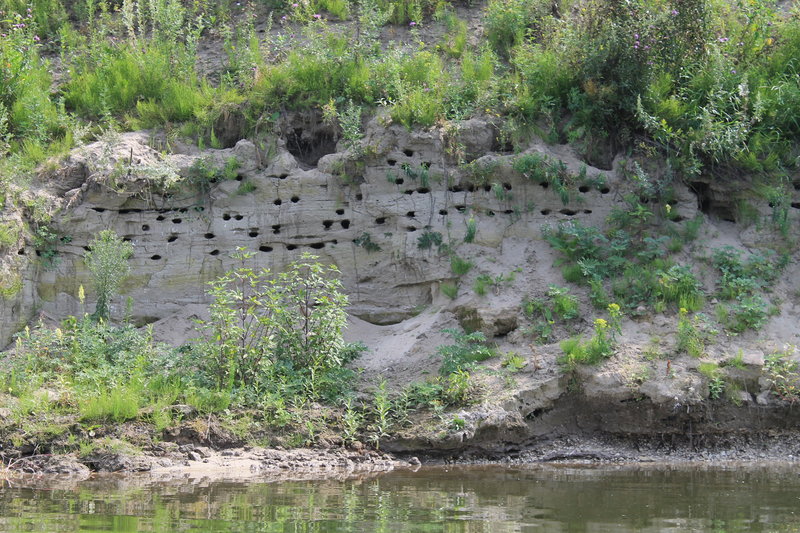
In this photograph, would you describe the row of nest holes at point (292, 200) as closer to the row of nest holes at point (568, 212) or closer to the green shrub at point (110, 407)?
the row of nest holes at point (568, 212)

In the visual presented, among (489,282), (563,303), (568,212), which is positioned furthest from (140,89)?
(563,303)

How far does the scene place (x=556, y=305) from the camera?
34.8 feet

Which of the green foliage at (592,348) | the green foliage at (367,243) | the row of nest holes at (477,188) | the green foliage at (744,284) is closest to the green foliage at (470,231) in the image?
the row of nest holes at (477,188)

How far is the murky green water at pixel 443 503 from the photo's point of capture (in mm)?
5688

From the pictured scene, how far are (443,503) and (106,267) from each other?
646 cm

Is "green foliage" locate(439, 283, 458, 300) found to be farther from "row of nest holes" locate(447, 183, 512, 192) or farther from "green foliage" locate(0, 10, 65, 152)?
"green foliage" locate(0, 10, 65, 152)

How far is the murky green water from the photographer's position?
569 cm

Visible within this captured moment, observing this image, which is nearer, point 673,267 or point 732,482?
point 732,482

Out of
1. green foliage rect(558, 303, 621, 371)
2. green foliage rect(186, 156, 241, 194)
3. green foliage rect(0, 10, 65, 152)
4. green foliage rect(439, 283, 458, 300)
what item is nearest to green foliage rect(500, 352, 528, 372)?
green foliage rect(558, 303, 621, 371)

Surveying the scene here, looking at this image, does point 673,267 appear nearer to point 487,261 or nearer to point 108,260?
point 487,261

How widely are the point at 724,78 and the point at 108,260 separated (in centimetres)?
882

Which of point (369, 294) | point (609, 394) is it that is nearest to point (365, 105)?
point (369, 294)

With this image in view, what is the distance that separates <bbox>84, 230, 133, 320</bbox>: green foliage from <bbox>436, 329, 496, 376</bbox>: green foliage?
174 inches

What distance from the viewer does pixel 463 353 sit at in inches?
395
